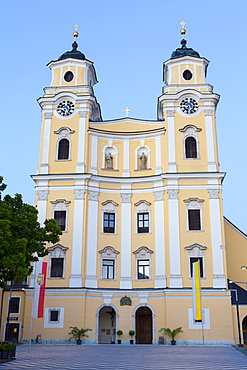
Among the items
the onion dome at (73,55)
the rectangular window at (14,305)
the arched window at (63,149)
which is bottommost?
the rectangular window at (14,305)

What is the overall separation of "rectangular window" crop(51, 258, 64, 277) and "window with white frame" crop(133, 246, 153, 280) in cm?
618

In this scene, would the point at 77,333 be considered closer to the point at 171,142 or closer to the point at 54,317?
the point at 54,317

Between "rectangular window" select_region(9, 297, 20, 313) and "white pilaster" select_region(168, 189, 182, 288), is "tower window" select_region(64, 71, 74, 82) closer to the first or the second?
"white pilaster" select_region(168, 189, 182, 288)

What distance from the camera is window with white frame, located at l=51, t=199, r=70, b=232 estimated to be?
123ft

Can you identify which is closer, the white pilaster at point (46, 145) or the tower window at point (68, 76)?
the white pilaster at point (46, 145)

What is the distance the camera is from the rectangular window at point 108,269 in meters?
36.9

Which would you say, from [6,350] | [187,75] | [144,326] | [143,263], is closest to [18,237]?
[6,350]

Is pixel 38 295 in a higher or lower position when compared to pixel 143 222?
lower

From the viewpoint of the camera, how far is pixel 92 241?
122 feet

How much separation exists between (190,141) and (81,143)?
31.7ft

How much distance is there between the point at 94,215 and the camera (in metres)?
37.8

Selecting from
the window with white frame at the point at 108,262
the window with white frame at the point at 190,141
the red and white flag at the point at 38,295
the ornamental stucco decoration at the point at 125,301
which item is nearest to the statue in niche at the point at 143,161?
the window with white frame at the point at 190,141

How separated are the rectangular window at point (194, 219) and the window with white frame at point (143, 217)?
139 inches

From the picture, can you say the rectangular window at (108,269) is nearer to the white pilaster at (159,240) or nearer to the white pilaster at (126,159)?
the white pilaster at (159,240)
